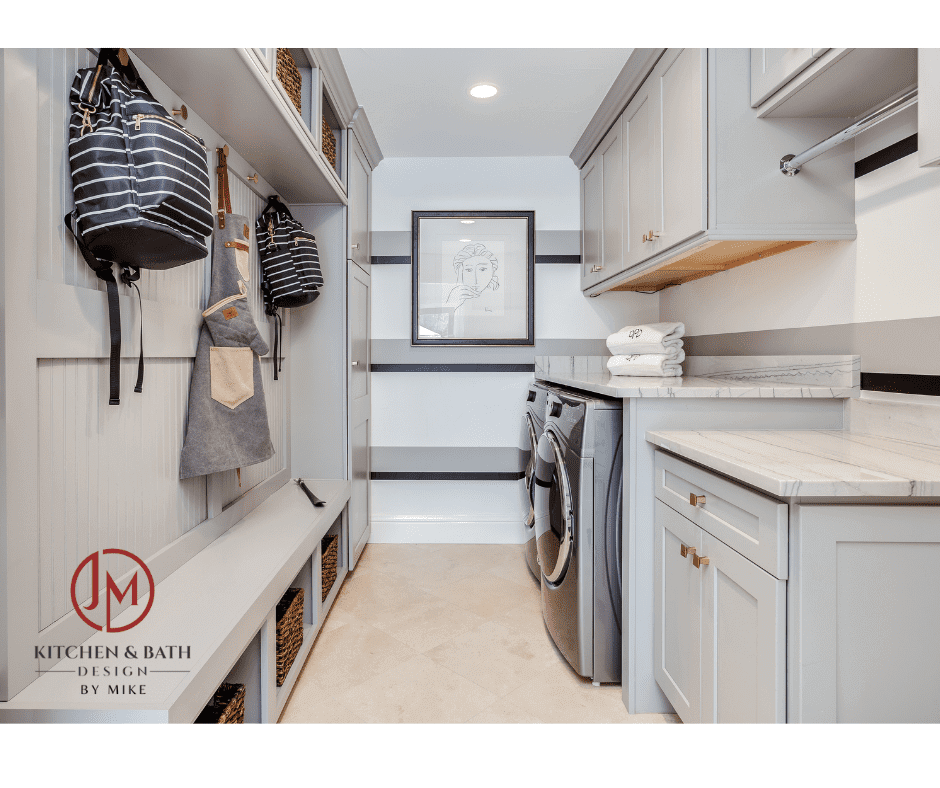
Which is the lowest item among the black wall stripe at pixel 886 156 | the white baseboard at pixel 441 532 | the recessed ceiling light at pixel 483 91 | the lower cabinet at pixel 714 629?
the white baseboard at pixel 441 532

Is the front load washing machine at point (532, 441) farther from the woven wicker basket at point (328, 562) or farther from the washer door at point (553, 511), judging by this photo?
the woven wicker basket at point (328, 562)

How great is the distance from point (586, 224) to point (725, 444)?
6.70ft

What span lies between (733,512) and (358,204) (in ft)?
7.60

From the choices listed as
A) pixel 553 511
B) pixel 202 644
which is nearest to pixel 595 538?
pixel 553 511

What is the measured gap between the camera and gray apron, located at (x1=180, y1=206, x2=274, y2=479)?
5.08 feet

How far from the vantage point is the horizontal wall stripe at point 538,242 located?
312 cm

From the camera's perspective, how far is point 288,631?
1.64m

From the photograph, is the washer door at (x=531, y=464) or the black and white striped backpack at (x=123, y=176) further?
the washer door at (x=531, y=464)

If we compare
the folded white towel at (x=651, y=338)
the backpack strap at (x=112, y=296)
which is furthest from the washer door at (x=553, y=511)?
the backpack strap at (x=112, y=296)

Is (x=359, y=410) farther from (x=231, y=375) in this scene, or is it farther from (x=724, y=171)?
(x=724, y=171)

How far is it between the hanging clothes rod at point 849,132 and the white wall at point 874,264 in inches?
2.7

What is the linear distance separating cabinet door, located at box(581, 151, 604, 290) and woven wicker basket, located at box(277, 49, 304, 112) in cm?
149

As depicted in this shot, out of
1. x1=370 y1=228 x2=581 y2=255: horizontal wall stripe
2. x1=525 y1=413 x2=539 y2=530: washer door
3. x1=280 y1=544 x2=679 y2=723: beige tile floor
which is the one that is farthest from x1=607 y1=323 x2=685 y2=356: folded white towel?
x1=280 y1=544 x2=679 y2=723: beige tile floor

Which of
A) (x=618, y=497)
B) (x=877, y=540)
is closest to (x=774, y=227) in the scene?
(x=618, y=497)
